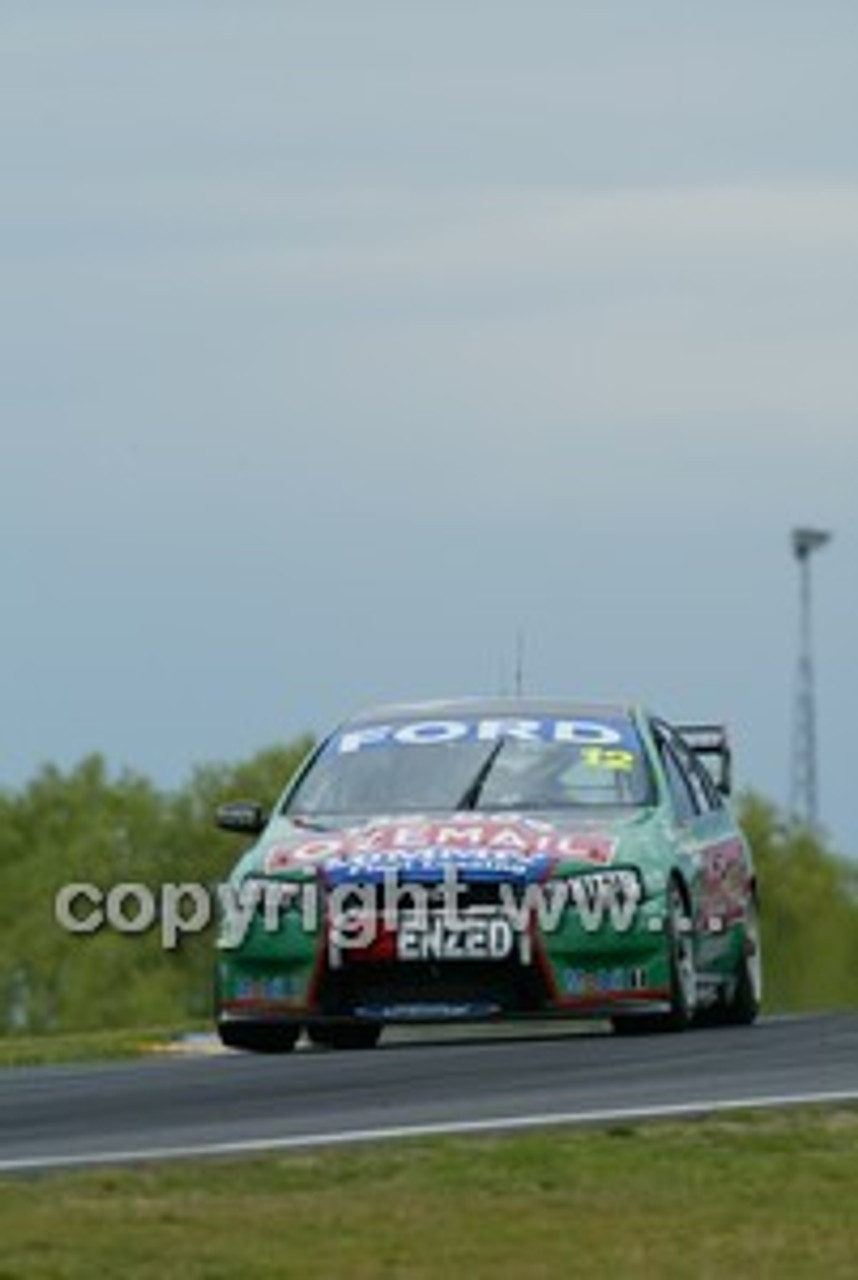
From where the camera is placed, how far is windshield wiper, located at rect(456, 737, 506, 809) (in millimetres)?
21219

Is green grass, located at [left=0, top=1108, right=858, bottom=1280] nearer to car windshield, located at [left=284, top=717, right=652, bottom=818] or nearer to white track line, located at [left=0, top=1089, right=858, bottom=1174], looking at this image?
white track line, located at [left=0, top=1089, right=858, bottom=1174]

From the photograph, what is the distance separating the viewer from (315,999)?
2053 centimetres

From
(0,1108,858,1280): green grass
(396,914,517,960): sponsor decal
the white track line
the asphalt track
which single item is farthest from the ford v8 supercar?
(0,1108,858,1280): green grass

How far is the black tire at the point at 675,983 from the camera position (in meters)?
20.8

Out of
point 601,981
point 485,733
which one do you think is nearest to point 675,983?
point 601,981

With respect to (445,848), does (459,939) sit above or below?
below

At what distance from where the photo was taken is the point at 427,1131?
14.9 m

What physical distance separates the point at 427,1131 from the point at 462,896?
219 inches

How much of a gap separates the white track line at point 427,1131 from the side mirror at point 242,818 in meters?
5.63

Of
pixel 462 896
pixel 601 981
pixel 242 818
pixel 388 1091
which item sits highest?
pixel 242 818

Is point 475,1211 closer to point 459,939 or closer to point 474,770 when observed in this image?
point 459,939

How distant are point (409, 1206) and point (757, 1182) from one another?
1.11 meters

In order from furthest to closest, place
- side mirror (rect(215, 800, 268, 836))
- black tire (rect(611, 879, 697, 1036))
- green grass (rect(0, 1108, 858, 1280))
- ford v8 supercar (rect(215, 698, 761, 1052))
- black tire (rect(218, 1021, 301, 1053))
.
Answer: side mirror (rect(215, 800, 268, 836)) < black tire (rect(218, 1021, 301, 1053)) < black tire (rect(611, 879, 697, 1036)) < ford v8 supercar (rect(215, 698, 761, 1052)) < green grass (rect(0, 1108, 858, 1280))

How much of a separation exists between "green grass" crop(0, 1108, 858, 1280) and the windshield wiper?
20.6ft
